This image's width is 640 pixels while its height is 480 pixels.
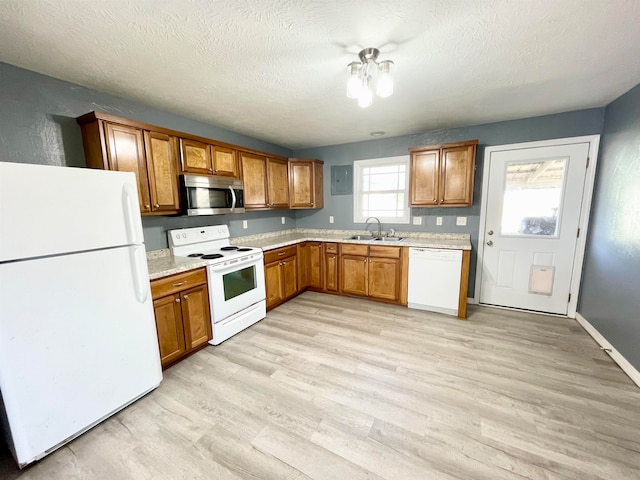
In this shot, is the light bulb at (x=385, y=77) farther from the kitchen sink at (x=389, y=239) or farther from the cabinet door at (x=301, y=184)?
the cabinet door at (x=301, y=184)

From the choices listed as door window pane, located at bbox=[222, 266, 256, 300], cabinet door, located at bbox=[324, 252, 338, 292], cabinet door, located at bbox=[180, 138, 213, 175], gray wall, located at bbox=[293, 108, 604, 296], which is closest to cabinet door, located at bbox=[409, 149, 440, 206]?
gray wall, located at bbox=[293, 108, 604, 296]

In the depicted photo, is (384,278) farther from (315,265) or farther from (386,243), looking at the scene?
(315,265)

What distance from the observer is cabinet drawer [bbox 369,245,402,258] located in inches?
135

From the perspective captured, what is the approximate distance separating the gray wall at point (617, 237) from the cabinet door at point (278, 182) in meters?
3.75

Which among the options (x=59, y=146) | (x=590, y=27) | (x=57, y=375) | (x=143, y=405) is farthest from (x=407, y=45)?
(x=143, y=405)

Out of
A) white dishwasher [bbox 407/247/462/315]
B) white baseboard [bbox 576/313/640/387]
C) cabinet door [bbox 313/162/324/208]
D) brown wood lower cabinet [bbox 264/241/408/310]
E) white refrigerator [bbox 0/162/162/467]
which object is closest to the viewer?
white refrigerator [bbox 0/162/162/467]

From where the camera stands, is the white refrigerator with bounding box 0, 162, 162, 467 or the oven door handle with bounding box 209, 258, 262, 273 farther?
the oven door handle with bounding box 209, 258, 262, 273

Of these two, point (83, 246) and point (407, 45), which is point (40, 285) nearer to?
point (83, 246)

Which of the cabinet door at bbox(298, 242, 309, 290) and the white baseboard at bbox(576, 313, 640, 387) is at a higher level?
the cabinet door at bbox(298, 242, 309, 290)

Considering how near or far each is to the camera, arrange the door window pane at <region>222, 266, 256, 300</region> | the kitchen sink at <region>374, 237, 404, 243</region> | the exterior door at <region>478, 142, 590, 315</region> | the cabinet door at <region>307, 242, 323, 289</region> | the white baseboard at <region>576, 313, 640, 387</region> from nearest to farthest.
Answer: the white baseboard at <region>576, 313, 640, 387</region>
the door window pane at <region>222, 266, 256, 300</region>
the exterior door at <region>478, 142, 590, 315</region>
the kitchen sink at <region>374, 237, 404, 243</region>
the cabinet door at <region>307, 242, 323, 289</region>

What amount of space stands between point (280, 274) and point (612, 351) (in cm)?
350

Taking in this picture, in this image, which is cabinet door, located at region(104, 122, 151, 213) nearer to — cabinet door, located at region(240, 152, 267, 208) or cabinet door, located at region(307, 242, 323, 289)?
cabinet door, located at region(240, 152, 267, 208)

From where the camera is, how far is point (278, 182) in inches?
153

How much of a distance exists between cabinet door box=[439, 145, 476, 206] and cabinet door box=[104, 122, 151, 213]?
334cm
